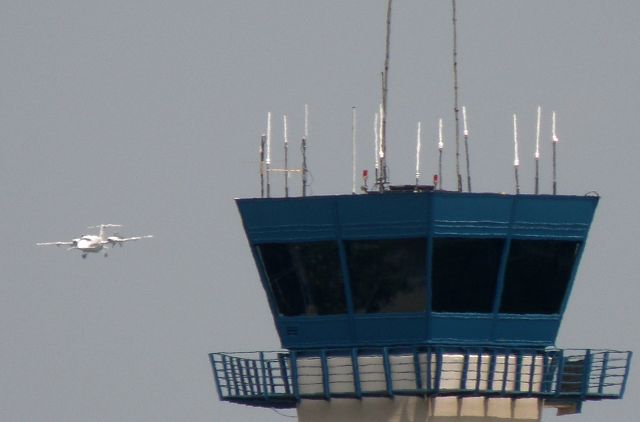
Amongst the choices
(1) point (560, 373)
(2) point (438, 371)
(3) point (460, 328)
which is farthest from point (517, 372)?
(2) point (438, 371)

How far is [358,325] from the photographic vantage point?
58.5m

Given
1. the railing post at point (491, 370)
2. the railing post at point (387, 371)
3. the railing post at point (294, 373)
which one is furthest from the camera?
the railing post at point (294, 373)

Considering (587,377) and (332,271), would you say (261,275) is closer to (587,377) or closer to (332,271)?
(332,271)

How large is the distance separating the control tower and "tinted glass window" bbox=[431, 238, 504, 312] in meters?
0.02

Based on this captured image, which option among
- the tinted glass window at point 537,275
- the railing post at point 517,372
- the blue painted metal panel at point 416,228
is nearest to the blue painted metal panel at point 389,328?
the blue painted metal panel at point 416,228

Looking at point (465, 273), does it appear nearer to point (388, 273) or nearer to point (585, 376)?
point (388, 273)

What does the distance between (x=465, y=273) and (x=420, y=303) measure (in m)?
1.31

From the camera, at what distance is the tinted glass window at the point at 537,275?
58594mm

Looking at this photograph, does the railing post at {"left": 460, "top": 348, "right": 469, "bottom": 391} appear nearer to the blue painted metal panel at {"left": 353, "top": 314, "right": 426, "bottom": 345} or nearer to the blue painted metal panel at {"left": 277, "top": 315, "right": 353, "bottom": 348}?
the blue painted metal panel at {"left": 353, "top": 314, "right": 426, "bottom": 345}

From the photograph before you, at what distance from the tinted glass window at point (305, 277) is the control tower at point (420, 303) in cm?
3

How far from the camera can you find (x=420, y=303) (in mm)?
57906

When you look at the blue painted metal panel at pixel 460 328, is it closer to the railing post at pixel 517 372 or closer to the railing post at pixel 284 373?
the railing post at pixel 517 372

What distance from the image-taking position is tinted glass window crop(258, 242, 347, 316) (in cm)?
5869

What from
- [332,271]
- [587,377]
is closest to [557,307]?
[587,377]
